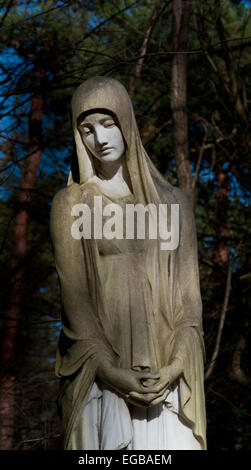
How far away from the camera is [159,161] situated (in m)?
14.7

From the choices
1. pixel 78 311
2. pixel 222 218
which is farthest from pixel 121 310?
pixel 222 218

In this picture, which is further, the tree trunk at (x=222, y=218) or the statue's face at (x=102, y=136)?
the tree trunk at (x=222, y=218)

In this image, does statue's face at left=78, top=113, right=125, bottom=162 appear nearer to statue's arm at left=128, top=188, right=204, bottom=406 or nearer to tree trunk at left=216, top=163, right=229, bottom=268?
statue's arm at left=128, top=188, right=204, bottom=406

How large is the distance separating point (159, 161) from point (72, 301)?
9.32 m

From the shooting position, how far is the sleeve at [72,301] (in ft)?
17.7

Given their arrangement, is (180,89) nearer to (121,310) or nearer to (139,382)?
(121,310)

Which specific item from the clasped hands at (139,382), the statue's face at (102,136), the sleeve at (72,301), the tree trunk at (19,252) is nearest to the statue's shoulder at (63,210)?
the sleeve at (72,301)

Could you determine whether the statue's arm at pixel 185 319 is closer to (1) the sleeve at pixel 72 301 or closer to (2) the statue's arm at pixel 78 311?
(2) the statue's arm at pixel 78 311

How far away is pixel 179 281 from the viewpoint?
575 centimetres

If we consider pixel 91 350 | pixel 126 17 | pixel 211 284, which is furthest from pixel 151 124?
pixel 91 350

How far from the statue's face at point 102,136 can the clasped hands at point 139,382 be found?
1.21 m
